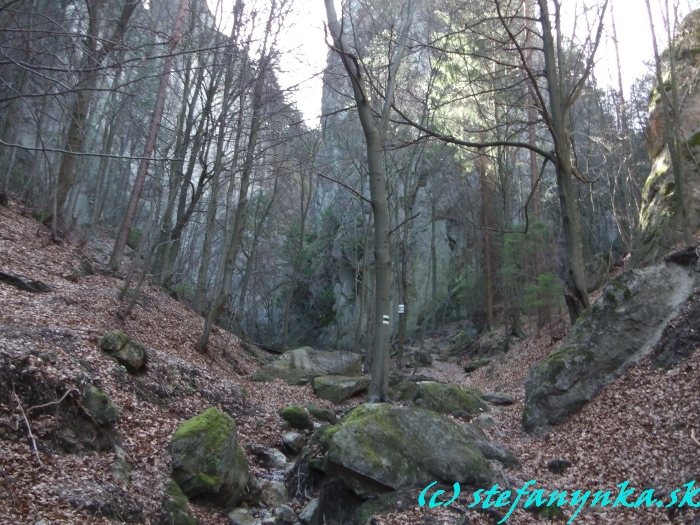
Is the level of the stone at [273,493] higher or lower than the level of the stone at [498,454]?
lower

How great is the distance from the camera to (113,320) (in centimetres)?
994

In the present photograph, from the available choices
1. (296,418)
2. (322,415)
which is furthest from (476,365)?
(296,418)

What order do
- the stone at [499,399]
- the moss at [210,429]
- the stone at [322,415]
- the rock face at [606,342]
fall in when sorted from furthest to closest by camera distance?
the stone at [499,399] < the stone at [322,415] < the rock face at [606,342] < the moss at [210,429]

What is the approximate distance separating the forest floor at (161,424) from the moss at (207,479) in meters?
0.26

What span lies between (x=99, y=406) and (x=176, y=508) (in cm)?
151

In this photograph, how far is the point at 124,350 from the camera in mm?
7570

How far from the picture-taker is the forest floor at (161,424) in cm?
455

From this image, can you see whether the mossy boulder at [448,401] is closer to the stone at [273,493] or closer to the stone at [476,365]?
the stone at [273,493]

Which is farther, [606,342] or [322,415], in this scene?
[322,415]

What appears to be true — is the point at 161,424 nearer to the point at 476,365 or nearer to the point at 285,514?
the point at 285,514

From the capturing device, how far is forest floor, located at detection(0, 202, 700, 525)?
4.55 metres

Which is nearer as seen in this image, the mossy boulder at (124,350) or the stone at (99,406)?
the stone at (99,406)

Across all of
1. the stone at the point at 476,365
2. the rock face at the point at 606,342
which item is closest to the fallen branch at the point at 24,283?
the rock face at the point at 606,342

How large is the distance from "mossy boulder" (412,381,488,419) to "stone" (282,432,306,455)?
2.82m
